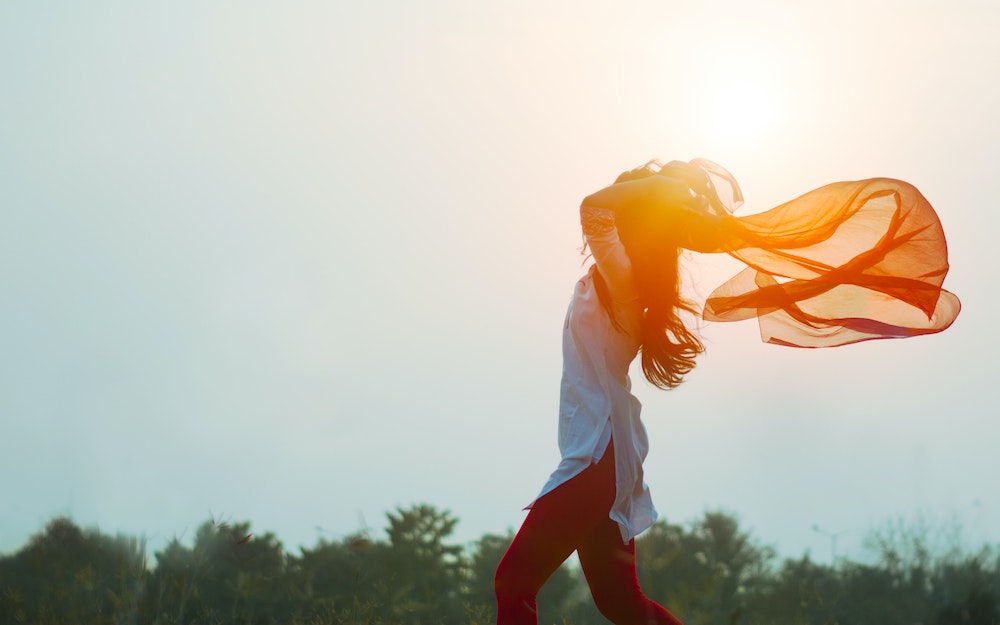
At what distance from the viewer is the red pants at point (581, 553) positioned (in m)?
3.50

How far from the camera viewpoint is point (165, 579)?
5.70 metres

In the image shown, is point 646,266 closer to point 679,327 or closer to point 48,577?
point 679,327

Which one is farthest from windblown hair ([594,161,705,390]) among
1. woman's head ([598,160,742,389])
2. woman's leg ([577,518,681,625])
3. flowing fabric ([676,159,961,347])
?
woman's leg ([577,518,681,625])

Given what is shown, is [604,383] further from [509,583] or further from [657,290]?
[509,583]

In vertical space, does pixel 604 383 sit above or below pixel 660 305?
below

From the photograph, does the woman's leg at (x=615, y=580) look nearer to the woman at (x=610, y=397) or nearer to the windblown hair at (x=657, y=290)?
the woman at (x=610, y=397)

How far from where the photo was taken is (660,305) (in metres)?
3.80

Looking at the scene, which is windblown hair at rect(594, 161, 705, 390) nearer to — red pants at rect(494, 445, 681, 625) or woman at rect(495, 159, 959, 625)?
woman at rect(495, 159, 959, 625)

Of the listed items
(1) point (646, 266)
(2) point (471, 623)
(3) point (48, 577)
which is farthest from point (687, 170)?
(3) point (48, 577)

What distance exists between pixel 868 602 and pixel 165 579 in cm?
585

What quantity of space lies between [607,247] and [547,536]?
1.02 metres

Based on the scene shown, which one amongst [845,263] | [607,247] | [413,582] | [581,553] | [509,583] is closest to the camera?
[509,583]

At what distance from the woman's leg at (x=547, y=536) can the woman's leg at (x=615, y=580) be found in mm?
83

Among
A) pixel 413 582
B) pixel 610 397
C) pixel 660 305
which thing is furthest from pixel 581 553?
pixel 413 582
